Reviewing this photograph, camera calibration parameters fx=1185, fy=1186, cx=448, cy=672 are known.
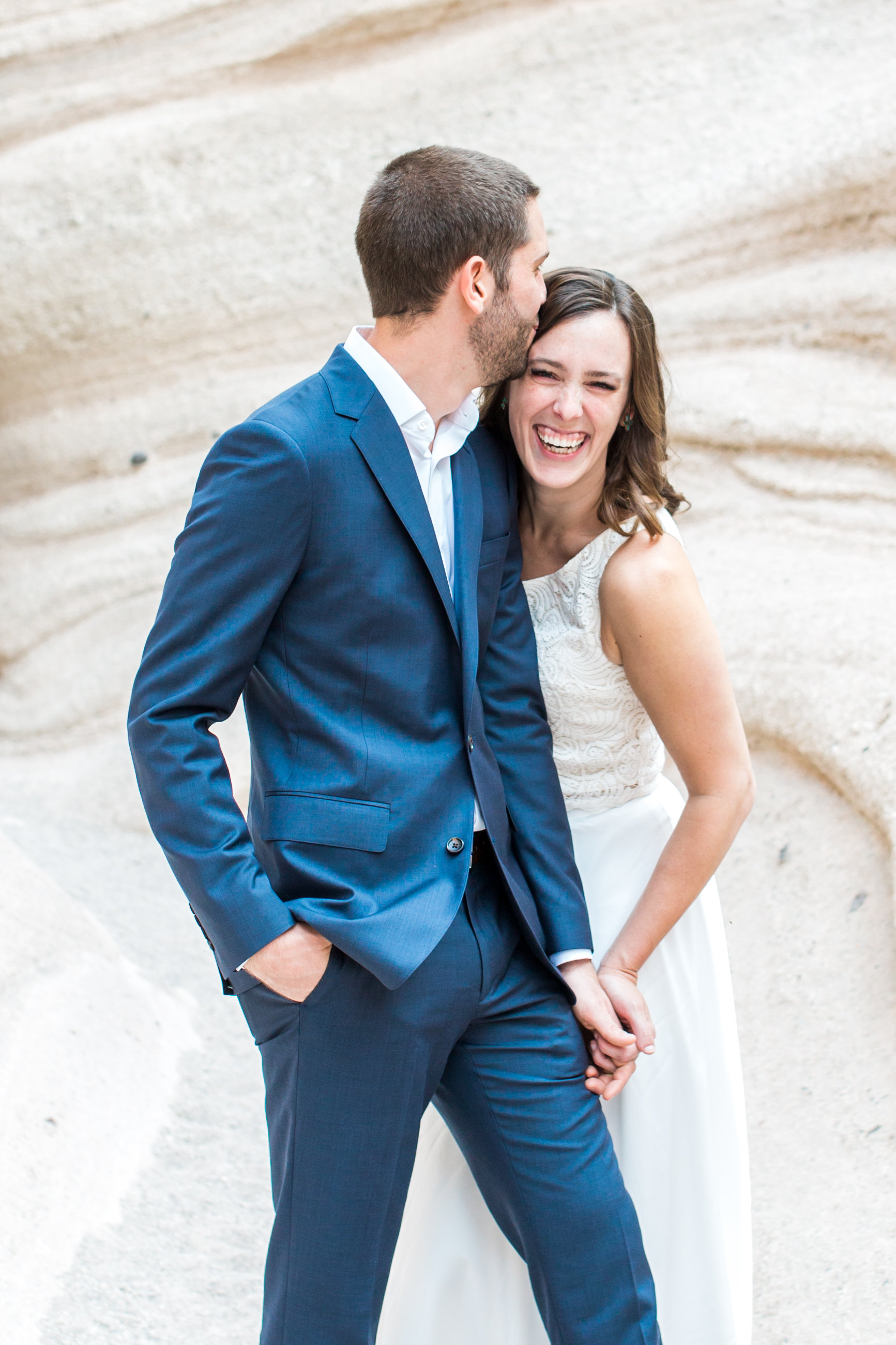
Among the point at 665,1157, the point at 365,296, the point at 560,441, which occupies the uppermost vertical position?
the point at 560,441

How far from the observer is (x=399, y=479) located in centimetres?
168

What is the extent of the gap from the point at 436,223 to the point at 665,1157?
1.55m

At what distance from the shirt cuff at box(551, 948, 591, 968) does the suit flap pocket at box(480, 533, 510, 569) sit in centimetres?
61

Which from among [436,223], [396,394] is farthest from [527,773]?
[436,223]

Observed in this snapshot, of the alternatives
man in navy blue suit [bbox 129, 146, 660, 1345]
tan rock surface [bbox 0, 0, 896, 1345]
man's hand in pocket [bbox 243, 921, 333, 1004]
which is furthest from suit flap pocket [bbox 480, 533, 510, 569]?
tan rock surface [bbox 0, 0, 896, 1345]

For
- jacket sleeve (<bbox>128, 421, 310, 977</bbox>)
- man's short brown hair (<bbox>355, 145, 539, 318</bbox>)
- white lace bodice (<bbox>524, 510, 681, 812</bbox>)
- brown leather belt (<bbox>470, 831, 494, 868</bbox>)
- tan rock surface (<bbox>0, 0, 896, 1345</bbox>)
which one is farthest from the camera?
tan rock surface (<bbox>0, 0, 896, 1345</bbox>)

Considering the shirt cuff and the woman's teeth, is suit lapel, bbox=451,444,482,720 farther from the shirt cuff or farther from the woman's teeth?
the shirt cuff

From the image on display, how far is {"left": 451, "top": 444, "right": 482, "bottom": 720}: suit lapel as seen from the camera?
172cm

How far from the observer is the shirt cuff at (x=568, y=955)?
1854 millimetres

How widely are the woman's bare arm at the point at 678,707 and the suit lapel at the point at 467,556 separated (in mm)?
236

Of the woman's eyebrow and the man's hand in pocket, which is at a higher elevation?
the woman's eyebrow

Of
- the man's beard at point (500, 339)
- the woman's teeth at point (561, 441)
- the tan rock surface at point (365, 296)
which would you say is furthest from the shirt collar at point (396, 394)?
the tan rock surface at point (365, 296)

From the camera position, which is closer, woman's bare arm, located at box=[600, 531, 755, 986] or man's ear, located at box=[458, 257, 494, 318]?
man's ear, located at box=[458, 257, 494, 318]

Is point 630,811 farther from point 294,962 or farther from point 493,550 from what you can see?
point 294,962
